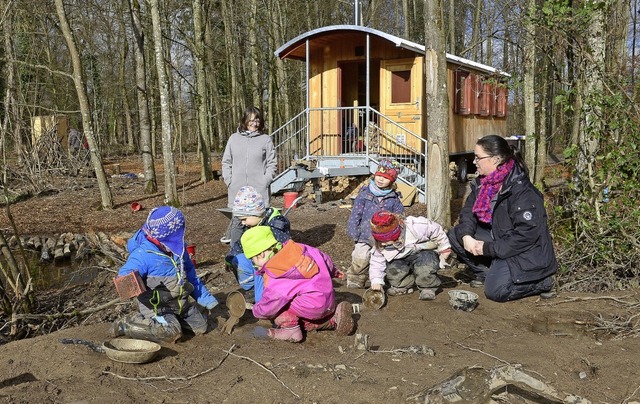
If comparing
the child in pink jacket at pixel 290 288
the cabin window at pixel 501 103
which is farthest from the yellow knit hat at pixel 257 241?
the cabin window at pixel 501 103

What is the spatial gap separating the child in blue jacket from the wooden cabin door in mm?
9808

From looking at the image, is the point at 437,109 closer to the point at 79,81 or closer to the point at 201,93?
the point at 79,81

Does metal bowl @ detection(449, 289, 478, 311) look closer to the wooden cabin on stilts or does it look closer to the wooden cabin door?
the wooden cabin on stilts

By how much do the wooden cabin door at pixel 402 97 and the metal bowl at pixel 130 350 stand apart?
33.9ft

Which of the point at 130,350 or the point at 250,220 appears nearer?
the point at 130,350

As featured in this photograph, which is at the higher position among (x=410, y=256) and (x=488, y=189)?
(x=488, y=189)

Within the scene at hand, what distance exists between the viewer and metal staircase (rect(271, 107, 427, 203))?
508 inches

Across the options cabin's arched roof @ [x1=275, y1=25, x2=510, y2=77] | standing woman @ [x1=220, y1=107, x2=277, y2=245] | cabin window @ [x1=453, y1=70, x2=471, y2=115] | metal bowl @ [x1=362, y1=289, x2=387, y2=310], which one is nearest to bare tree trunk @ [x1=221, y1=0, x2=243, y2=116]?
cabin's arched roof @ [x1=275, y1=25, x2=510, y2=77]

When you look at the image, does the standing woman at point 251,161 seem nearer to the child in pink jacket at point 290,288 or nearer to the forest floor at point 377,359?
the forest floor at point 377,359

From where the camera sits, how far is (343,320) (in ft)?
13.8

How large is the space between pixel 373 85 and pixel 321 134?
2.52 m

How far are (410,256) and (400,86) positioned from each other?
912cm

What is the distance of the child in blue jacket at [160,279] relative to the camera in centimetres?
404

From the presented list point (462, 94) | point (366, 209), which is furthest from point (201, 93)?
point (366, 209)
